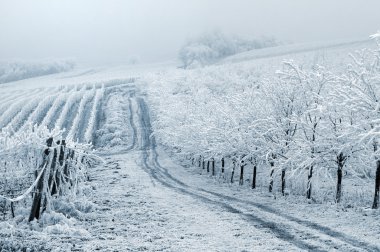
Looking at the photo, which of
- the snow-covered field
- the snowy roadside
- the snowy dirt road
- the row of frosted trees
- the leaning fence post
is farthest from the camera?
the row of frosted trees

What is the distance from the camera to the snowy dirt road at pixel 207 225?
50.2 ft

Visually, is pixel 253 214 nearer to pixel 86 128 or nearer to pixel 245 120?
pixel 245 120

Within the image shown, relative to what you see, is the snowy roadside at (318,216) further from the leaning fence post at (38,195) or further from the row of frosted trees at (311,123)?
the leaning fence post at (38,195)

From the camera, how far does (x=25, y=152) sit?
18.5 meters

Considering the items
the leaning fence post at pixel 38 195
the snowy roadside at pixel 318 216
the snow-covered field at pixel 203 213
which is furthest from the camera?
the leaning fence post at pixel 38 195

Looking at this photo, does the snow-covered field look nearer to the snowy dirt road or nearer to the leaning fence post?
the snowy dirt road

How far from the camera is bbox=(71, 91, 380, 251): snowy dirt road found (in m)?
15.3

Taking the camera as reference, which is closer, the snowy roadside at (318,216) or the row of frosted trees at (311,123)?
the snowy roadside at (318,216)

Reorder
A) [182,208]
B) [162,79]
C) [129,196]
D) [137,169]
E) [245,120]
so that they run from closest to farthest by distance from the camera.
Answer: [182,208] < [129,196] < [245,120] < [137,169] < [162,79]

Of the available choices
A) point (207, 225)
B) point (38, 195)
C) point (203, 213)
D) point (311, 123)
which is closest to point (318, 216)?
point (207, 225)

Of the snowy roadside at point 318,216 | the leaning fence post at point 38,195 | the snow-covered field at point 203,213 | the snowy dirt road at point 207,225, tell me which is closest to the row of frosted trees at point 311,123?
the snow-covered field at point 203,213

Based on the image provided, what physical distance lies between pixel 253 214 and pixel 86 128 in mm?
79109

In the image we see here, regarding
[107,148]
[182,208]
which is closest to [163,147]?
[107,148]

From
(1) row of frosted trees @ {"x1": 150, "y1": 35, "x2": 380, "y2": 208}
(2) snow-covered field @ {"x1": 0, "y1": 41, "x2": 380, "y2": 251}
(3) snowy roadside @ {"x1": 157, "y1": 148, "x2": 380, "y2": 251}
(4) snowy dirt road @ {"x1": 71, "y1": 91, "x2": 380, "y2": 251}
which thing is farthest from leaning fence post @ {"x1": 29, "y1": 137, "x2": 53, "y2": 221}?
(1) row of frosted trees @ {"x1": 150, "y1": 35, "x2": 380, "y2": 208}
